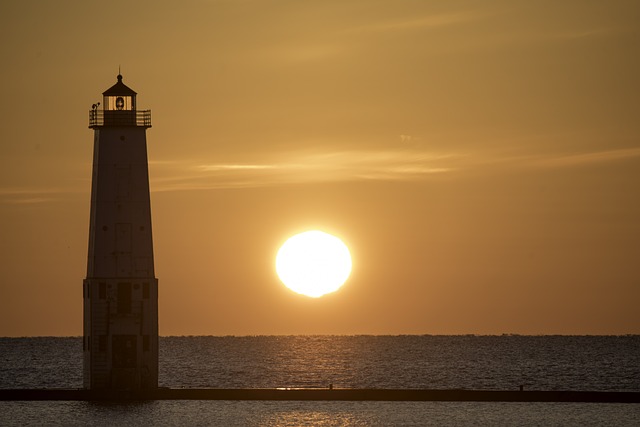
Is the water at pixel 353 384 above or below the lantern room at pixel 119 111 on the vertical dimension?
below

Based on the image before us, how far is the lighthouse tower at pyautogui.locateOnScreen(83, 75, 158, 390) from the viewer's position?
74.9m

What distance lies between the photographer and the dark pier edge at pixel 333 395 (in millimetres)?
74625

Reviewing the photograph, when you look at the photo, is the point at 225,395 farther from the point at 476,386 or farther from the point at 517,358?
the point at 517,358

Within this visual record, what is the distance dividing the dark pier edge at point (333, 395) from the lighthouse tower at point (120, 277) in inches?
28.6

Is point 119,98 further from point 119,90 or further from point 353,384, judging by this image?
point 353,384

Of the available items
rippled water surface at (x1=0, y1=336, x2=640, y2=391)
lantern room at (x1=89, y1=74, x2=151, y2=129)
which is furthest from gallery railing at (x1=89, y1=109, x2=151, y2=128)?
rippled water surface at (x1=0, y1=336, x2=640, y2=391)

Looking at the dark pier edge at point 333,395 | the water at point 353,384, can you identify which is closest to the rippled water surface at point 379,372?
the water at point 353,384

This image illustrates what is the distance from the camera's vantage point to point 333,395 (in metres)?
76.1

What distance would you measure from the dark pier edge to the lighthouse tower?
Result: 73cm

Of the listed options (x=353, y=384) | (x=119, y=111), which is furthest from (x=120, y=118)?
(x=353, y=384)

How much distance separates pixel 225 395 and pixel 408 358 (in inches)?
4467

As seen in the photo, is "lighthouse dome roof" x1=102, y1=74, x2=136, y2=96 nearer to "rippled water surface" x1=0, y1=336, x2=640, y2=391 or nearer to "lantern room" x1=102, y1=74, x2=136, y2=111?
"lantern room" x1=102, y1=74, x2=136, y2=111

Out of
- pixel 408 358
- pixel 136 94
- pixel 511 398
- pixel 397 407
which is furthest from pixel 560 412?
pixel 408 358

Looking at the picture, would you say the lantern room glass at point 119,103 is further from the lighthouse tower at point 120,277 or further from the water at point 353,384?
the water at point 353,384
